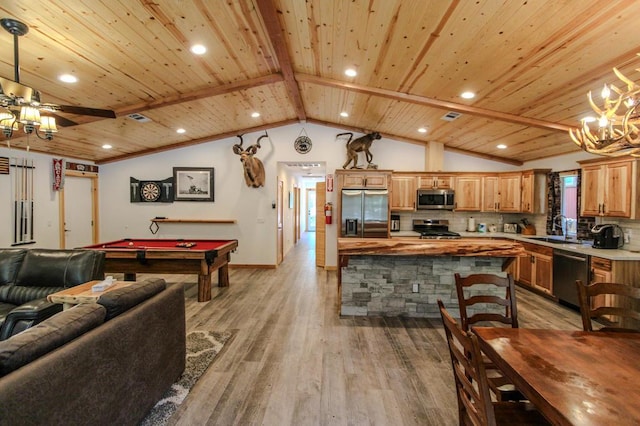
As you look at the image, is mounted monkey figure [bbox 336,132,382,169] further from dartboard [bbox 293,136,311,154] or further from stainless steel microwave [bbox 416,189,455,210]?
stainless steel microwave [bbox 416,189,455,210]

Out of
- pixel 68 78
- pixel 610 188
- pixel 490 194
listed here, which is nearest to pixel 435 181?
pixel 490 194

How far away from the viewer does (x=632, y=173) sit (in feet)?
12.6

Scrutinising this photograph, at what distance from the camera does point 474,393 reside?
130 centimetres

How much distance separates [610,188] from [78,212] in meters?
9.56

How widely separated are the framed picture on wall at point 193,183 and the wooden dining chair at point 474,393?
6512 millimetres

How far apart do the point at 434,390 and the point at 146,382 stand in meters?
2.14

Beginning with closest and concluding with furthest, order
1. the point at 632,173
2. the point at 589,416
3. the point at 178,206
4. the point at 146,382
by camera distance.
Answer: the point at 589,416
the point at 146,382
the point at 632,173
the point at 178,206

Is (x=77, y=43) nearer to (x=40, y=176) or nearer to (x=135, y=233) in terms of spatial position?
(x=40, y=176)

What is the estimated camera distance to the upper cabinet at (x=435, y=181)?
253 inches

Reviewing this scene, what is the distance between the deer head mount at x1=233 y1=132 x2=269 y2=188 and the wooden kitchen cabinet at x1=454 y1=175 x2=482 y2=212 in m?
4.14

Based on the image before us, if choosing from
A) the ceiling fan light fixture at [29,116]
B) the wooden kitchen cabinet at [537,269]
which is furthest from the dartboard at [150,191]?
the wooden kitchen cabinet at [537,269]

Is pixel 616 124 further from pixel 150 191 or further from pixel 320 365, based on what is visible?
pixel 150 191

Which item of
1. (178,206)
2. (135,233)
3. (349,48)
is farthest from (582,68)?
(135,233)

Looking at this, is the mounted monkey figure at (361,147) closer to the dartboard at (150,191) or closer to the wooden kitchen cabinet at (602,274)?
the wooden kitchen cabinet at (602,274)
